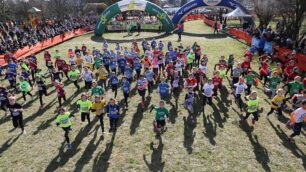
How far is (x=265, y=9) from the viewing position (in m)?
35.5

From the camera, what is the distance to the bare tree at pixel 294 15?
26.5 metres

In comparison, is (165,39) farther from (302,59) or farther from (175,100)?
(175,100)

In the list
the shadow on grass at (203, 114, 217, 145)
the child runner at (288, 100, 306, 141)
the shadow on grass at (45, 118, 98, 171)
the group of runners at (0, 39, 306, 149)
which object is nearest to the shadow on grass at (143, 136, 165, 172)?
the group of runners at (0, 39, 306, 149)

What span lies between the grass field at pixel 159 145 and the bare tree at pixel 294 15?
1537 centimetres

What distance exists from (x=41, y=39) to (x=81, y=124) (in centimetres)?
2372

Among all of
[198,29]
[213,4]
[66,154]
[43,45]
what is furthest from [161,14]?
[66,154]

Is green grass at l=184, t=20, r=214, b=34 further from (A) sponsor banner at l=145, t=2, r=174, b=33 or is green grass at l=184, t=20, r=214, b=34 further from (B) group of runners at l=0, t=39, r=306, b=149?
(B) group of runners at l=0, t=39, r=306, b=149

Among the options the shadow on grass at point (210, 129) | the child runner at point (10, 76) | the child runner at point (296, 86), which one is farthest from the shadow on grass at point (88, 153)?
Result: the child runner at point (296, 86)

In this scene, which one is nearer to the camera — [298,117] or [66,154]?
[298,117]

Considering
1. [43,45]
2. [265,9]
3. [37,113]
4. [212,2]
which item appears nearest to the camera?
[37,113]

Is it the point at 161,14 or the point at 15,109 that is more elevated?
the point at 161,14

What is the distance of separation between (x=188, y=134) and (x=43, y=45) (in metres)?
24.7

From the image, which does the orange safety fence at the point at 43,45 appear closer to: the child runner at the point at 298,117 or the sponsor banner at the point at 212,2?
the sponsor banner at the point at 212,2

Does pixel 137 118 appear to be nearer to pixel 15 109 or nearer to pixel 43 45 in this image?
pixel 15 109
